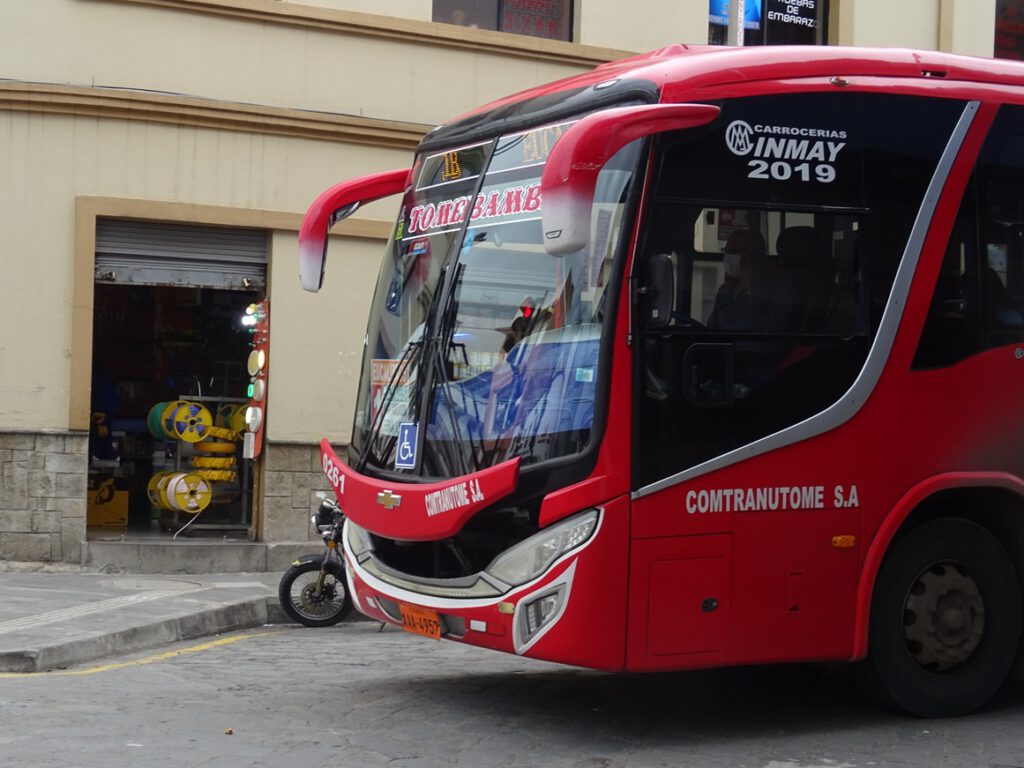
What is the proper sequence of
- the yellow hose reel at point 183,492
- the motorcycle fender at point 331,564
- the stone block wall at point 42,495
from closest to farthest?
the motorcycle fender at point 331,564
the stone block wall at point 42,495
the yellow hose reel at point 183,492

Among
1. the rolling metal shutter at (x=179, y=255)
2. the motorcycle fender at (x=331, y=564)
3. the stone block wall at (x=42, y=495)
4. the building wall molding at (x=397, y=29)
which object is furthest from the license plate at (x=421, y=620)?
the building wall molding at (x=397, y=29)

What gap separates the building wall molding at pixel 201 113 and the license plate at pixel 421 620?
7.48 meters

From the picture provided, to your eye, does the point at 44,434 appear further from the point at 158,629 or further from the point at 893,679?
the point at 893,679

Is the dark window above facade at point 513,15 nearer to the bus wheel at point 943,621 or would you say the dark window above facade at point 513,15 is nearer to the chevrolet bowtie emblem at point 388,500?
the chevrolet bowtie emblem at point 388,500

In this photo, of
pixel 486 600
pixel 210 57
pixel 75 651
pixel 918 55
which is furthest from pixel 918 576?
pixel 210 57

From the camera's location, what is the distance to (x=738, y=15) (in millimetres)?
13719

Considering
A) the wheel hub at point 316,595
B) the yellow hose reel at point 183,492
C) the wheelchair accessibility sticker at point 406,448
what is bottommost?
the wheel hub at point 316,595

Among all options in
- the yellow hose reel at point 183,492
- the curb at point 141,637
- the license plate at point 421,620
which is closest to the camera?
the license plate at point 421,620

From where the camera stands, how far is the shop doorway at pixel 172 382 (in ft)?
44.7

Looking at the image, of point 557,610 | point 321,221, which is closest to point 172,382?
point 321,221

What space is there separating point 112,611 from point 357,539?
3.59 meters

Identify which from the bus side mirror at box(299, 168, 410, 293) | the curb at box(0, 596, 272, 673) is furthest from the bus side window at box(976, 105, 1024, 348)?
the curb at box(0, 596, 272, 673)

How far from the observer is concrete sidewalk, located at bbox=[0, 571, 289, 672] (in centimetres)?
917

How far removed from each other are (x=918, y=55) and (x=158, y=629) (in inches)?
242
